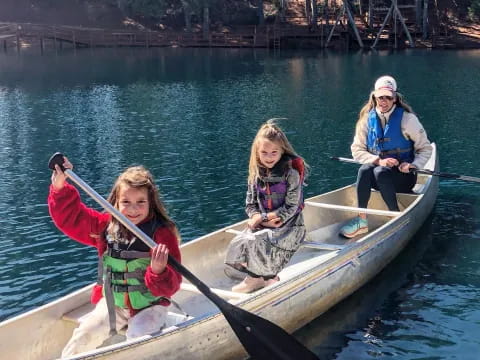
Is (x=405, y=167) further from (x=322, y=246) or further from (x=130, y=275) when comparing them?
(x=130, y=275)

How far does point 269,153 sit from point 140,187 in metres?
2.16

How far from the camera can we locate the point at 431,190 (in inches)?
459

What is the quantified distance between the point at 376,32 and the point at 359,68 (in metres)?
18.0

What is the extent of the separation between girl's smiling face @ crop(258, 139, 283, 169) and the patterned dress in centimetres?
14

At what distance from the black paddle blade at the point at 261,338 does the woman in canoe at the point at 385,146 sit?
404 cm

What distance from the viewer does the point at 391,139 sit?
1057cm

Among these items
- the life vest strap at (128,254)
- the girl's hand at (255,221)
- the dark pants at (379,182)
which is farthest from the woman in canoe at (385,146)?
the life vest strap at (128,254)

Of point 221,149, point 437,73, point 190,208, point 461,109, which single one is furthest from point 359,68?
point 190,208

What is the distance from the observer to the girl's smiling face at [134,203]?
6.16 m

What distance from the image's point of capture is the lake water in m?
8.80

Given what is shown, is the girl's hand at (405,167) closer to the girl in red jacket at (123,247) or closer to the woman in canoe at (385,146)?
the woman in canoe at (385,146)

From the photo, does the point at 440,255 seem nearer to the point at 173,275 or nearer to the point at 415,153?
the point at 415,153

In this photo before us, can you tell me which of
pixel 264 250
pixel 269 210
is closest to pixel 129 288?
pixel 264 250

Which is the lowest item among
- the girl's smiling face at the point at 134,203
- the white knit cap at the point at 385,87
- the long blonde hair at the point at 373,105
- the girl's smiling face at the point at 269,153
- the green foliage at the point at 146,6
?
the girl's smiling face at the point at 134,203
